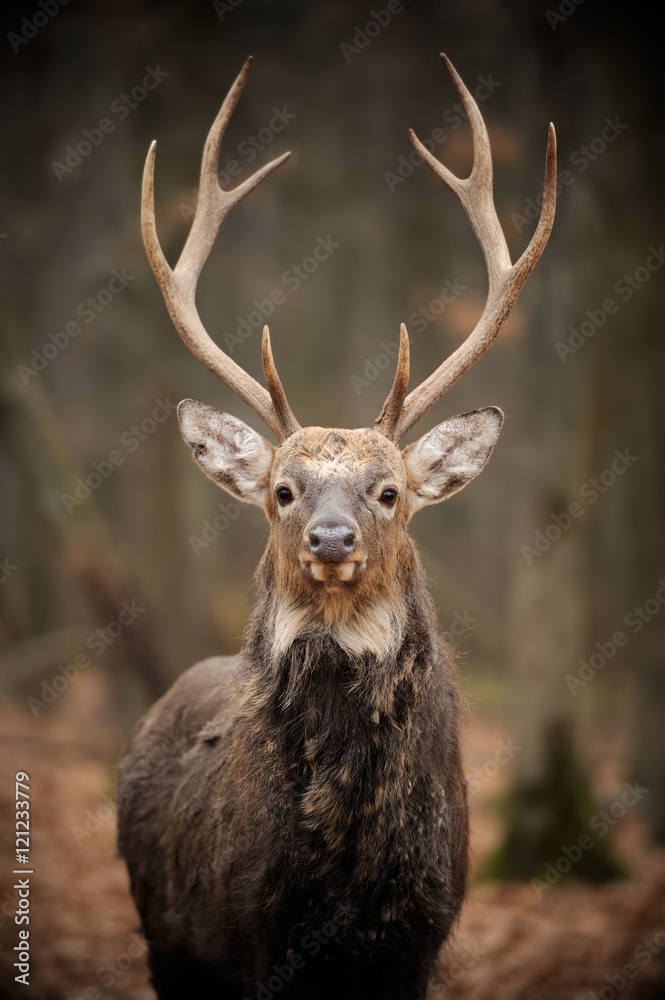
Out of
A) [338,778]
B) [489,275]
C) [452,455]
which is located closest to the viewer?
[338,778]

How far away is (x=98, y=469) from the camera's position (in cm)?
1233

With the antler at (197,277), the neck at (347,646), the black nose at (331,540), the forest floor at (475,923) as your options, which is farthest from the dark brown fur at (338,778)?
the forest floor at (475,923)

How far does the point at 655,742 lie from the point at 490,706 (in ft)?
15.0

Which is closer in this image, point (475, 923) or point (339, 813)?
point (339, 813)

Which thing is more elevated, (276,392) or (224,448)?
(276,392)

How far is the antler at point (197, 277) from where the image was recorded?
4230 millimetres

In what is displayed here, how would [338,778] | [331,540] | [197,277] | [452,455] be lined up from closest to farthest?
[331,540]
[338,778]
[452,455]
[197,277]

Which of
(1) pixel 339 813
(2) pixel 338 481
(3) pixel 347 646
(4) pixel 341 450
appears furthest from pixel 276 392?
(1) pixel 339 813

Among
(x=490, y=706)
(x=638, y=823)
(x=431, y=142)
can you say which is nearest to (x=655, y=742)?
(x=638, y=823)

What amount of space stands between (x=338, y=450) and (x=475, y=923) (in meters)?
4.77

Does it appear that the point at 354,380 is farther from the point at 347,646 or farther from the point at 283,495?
the point at 347,646

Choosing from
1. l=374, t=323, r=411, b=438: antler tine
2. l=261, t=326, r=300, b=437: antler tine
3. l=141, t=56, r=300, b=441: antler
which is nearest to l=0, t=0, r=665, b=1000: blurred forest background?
l=374, t=323, r=411, b=438: antler tine

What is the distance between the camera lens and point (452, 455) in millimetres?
4285

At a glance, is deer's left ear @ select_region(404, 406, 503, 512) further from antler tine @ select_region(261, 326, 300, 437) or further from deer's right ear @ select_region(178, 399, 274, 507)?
deer's right ear @ select_region(178, 399, 274, 507)
